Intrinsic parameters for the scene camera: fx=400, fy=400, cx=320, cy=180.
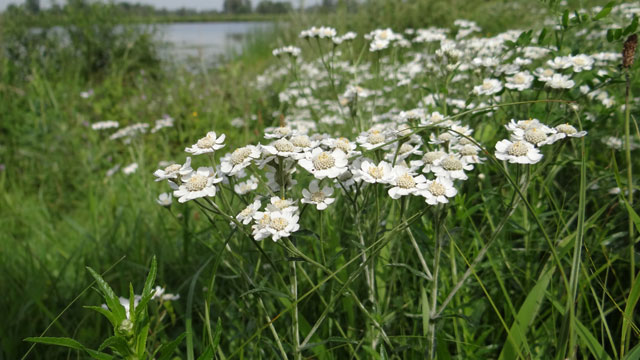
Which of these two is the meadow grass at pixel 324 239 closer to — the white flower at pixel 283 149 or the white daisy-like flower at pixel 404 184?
the white daisy-like flower at pixel 404 184

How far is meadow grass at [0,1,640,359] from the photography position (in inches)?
47.6

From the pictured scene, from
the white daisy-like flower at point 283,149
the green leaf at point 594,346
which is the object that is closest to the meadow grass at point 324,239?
the green leaf at point 594,346

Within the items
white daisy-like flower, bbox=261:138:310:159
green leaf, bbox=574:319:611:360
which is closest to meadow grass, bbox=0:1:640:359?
green leaf, bbox=574:319:611:360

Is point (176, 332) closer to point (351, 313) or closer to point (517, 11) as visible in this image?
point (351, 313)

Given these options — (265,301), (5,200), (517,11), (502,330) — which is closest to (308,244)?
(265,301)

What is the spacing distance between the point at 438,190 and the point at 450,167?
0.18m

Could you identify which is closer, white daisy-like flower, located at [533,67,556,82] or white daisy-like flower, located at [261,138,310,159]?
white daisy-like flower, located at [261,138,310,159]

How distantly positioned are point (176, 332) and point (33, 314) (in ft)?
2.57

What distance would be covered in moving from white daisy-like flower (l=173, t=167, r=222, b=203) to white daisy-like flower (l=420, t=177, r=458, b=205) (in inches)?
22.0

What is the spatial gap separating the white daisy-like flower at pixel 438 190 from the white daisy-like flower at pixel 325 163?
230 millimetres

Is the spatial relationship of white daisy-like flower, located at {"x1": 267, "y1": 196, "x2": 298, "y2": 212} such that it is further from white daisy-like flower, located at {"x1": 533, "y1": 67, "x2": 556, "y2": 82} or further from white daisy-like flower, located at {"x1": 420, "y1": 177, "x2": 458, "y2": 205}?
white daisy-like flower, located at {"x1": 533, "y1": 67, "x2": 556, "y2": 82}

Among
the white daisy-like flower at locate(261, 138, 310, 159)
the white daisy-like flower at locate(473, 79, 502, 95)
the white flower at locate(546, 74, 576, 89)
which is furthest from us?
the white daisy-like flower at locate(473, 79, 502, 95)

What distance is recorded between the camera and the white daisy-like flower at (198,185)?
3.49 feet

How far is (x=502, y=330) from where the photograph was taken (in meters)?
1.52
